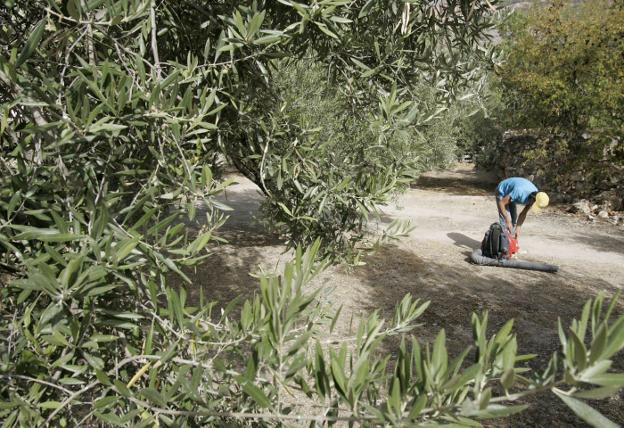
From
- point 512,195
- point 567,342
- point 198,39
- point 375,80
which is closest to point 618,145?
point 512,195

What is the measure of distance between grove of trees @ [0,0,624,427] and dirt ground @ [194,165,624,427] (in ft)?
6.42

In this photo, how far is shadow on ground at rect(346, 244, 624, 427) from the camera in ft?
14.6

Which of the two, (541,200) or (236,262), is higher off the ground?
(541,200)

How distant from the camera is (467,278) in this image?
8.38 m

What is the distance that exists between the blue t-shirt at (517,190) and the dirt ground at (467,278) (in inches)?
53.4

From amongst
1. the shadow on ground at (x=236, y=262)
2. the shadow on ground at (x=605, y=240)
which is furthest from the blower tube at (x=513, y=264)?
the shadow on ground at (x=236, y=262)

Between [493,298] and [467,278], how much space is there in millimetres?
1032

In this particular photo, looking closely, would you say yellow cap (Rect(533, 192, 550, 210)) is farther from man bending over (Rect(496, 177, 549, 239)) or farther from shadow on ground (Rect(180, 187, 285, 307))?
shadow on ground (Rect(180, 187, 285, 307))

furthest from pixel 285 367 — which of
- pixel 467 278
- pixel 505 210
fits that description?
pixel 505 210

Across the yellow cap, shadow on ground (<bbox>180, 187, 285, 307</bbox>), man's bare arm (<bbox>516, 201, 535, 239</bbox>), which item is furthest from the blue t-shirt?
shadow on ground (<bbox>180, 187, 285, 307</bbox>)

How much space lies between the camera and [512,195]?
923cm

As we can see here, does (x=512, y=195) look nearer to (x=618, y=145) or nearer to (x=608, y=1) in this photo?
(x=618, y=145)

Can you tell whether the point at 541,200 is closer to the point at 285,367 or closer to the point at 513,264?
the point at 513,264

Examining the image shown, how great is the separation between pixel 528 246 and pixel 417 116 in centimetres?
903
